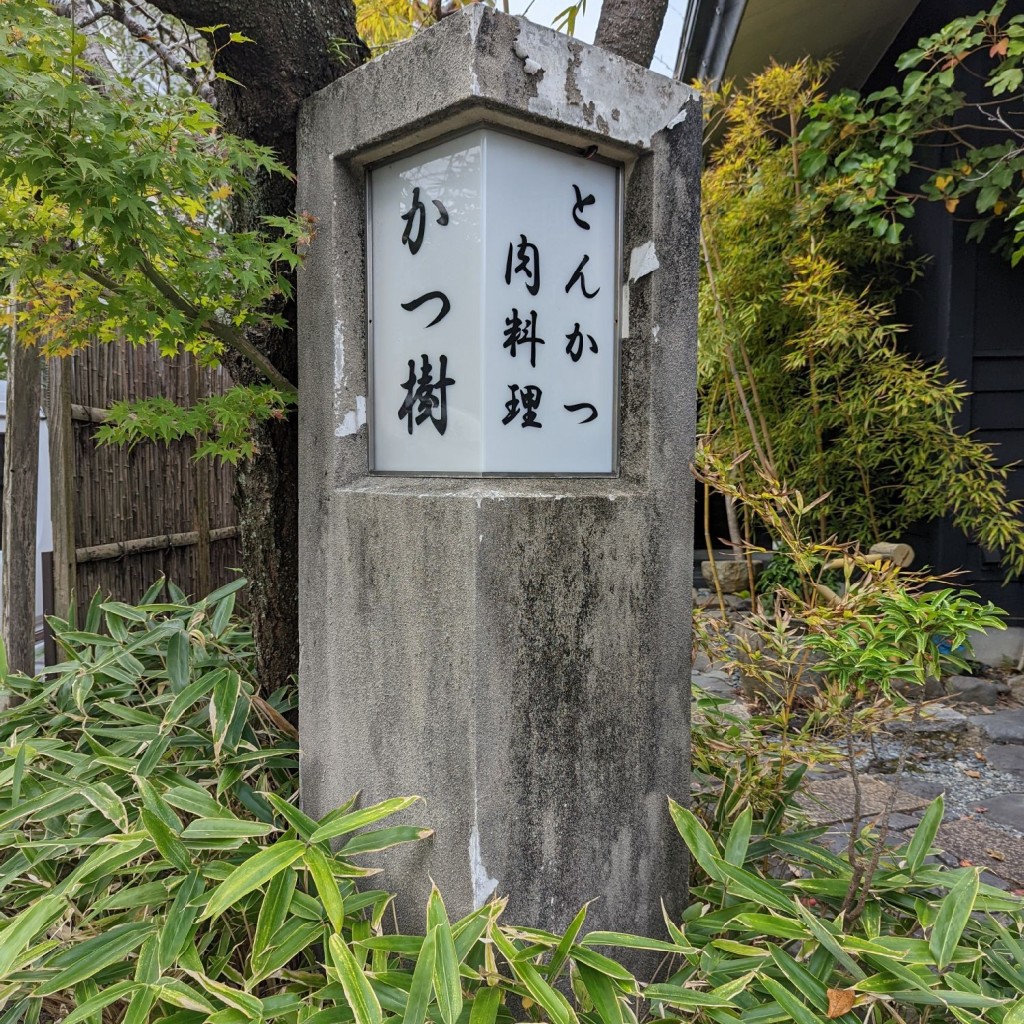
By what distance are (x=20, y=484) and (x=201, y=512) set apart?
1019 millimetres

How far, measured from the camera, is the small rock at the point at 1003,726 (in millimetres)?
3781

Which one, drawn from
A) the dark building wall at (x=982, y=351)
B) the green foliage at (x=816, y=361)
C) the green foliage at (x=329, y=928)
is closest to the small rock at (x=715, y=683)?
the green foliage at (x=816, y=361)

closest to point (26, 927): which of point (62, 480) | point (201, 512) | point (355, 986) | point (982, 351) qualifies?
point (355, 986)

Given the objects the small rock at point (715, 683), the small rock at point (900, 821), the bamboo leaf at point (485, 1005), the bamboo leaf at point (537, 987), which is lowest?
the small rock at point (900, 821)

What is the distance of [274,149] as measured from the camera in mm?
1764

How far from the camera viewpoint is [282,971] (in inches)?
56.9

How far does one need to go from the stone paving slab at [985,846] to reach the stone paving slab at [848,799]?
17 centimetres

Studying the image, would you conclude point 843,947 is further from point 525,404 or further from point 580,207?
point 580,207

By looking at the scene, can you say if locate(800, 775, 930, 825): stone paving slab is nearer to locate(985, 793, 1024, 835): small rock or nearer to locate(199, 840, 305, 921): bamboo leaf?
locate(985, 793, 1024, 835): small rock

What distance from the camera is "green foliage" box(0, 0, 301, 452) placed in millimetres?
1229

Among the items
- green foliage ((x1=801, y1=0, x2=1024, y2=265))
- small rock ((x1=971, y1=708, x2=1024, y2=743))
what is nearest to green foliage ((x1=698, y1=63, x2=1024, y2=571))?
green foliage ((x1=801, y1=0, x2=1024, y2=265))

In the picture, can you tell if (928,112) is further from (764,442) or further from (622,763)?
(622,763)

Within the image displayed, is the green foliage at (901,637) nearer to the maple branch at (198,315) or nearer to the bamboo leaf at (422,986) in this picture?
the bamboo leaf at (422,986)

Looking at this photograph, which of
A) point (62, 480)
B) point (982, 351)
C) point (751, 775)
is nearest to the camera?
point (751, 775)
